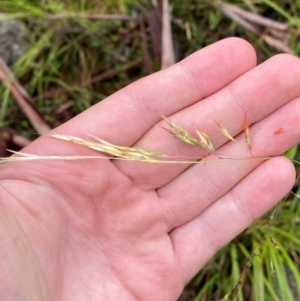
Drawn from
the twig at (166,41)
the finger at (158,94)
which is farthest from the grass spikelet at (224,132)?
the twig at (166,41)

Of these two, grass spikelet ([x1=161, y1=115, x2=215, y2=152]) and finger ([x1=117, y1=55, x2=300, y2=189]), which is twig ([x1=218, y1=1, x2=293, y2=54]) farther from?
grass spikelet ([x1=161, y1=115, x2=215, y2=152])

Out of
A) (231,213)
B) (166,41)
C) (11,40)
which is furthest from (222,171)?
(11,40)

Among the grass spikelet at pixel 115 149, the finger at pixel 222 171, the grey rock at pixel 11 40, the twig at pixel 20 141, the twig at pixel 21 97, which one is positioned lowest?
the finger at pixel 222 171

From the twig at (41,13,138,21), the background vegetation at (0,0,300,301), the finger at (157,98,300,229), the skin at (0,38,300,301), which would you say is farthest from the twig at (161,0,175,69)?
the finger at (157,98,300,229)

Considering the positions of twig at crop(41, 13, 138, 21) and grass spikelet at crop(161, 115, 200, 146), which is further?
twig at crop(41, 13, 138, 21)

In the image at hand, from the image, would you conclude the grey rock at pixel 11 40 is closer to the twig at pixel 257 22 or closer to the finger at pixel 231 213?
the twig at pixel 257 22

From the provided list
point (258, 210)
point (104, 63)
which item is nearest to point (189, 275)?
point (258, 210)
